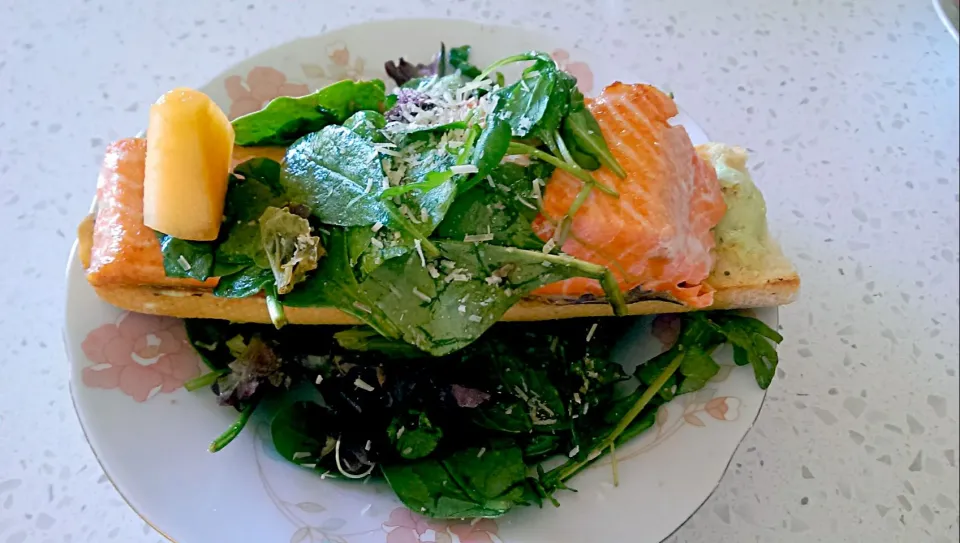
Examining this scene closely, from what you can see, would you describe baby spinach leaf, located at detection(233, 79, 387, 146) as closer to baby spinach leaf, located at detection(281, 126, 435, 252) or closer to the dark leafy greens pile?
baby spinach leaf, located at detection(281, 126, 435, 252)

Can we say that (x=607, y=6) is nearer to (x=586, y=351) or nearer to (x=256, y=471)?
(x=586, y=351)

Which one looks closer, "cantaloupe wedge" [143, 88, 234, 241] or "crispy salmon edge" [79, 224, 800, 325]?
"cantaloupe wedge" [143, 88, 234, 241]

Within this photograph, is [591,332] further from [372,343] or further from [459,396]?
[372,343]

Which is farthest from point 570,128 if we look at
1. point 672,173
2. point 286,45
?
point 286,45

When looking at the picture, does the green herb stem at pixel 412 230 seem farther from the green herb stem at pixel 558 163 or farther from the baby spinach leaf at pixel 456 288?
the green herb stem at pixel 558 163

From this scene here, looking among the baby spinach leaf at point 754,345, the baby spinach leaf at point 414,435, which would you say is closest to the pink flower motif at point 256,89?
the baby spinach leaf at point 414,435

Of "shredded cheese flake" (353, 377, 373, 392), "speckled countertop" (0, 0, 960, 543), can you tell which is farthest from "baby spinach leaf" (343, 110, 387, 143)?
"speckled countertop" (0, 0, 960, 543)
